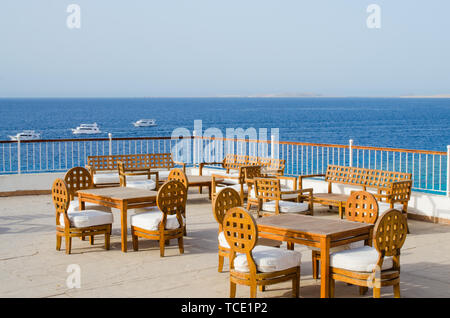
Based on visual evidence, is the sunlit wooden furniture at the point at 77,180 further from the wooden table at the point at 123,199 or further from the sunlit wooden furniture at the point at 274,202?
the sunlit wooden furniture at the point at 274,202

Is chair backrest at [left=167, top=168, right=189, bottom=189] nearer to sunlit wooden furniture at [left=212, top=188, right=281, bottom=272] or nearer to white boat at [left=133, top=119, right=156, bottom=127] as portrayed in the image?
sunlit wooden furniture at [left=212, top=188, right=281, bottom=272]

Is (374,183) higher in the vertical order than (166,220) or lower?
higher

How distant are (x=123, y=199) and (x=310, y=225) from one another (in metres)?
2.82

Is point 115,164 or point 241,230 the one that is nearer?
point 241,230

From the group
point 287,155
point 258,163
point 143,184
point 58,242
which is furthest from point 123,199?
point 258,163

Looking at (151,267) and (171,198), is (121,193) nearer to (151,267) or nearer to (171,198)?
(171,198)

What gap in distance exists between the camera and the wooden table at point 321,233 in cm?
554

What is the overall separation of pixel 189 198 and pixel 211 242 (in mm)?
4497

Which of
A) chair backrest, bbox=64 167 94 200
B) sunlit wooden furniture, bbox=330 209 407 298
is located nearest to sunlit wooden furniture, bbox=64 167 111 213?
chair backrest, bbox=64 167 94 200

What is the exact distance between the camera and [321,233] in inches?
220

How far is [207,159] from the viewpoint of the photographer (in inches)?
599

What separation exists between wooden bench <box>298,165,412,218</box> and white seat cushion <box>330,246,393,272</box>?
11.9 feet

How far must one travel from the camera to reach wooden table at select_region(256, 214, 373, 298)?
18.2ft

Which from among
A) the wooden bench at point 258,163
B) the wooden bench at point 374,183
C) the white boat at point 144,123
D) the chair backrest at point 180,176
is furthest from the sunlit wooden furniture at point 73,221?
the white boat at point 144,123
